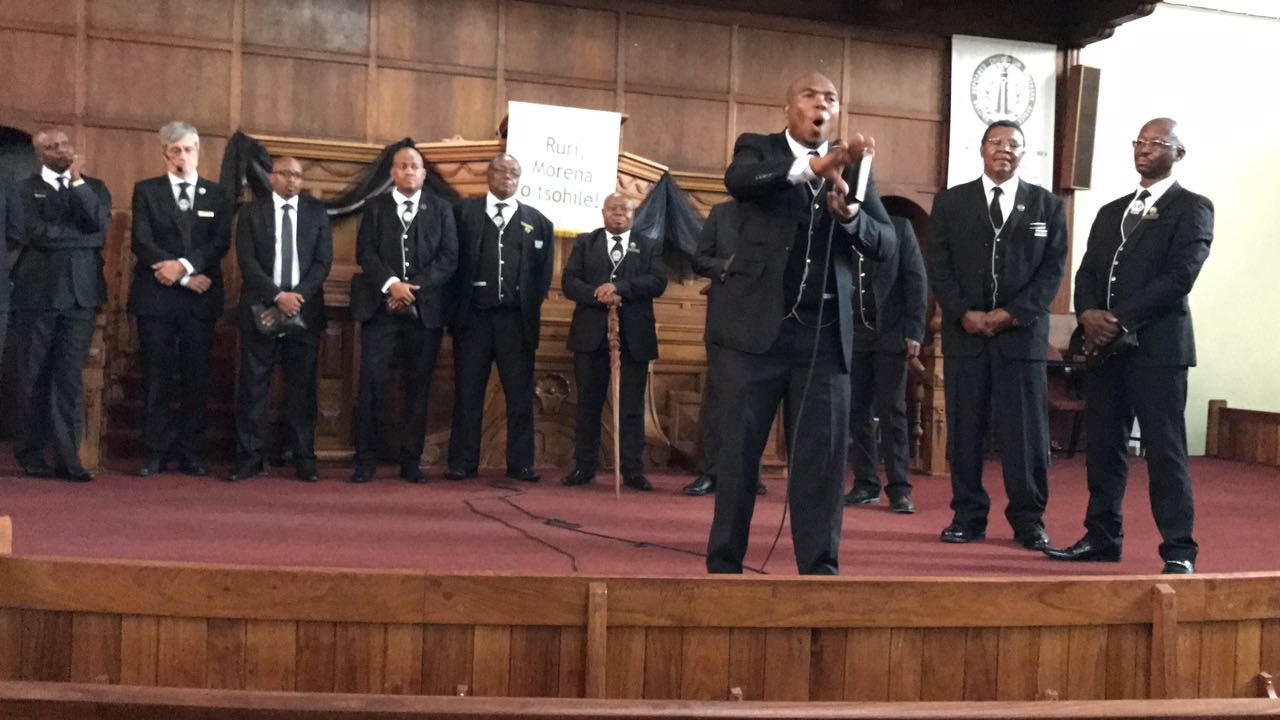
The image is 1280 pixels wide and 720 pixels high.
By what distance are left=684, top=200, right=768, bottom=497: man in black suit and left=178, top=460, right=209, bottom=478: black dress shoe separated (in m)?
2.46

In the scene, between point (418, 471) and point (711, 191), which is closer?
point (418, 471)

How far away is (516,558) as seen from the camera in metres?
4.02

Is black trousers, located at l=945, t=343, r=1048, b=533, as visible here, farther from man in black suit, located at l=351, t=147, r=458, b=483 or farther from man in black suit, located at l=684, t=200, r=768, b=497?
man in black suit, located at l=351, t=147, r=458, b=483

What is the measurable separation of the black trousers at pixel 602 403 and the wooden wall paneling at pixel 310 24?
337 cm

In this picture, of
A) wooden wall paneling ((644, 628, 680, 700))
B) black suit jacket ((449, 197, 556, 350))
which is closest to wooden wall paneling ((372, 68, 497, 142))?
black suit jacket ((449, 197, 556, 350))

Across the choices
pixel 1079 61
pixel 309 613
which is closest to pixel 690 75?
pixel 1079 61

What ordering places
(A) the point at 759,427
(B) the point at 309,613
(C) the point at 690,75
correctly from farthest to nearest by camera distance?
(C) the point at 690,75
(A) the point at 759,427
(B) the point at 309,613

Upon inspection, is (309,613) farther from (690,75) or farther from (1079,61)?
(1079,61)

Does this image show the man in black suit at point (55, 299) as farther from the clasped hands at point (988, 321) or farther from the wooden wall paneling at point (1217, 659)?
the wooden wall paneling at point (1217, 659)

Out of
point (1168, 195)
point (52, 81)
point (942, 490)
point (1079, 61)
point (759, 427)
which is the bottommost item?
point (942, 490)

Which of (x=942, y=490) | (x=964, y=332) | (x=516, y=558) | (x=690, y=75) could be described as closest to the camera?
(x=516, y=558)

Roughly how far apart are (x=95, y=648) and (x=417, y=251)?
3.82m

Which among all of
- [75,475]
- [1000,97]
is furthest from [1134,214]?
[1000,97]

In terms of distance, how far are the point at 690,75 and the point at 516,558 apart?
595 centimetres
